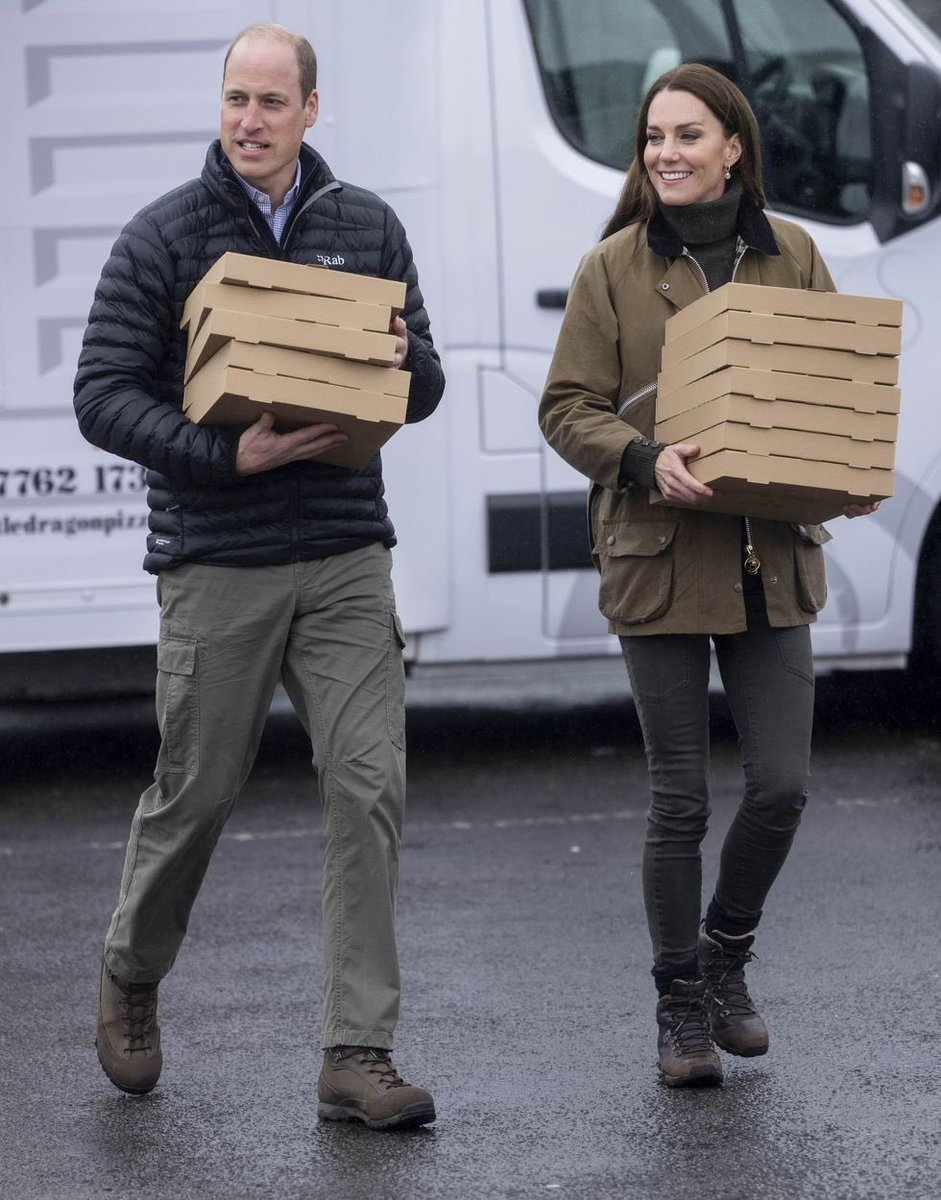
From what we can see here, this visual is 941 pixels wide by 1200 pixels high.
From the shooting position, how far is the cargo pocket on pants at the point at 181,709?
3656mm

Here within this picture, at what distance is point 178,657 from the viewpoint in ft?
12.0

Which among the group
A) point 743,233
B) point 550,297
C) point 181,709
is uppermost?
point 743,233

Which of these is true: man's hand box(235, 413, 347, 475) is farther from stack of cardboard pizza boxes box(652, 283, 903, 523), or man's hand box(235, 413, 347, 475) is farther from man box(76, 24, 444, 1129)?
stack of cardboard pizza boxes box(652, 283, 903, 523)

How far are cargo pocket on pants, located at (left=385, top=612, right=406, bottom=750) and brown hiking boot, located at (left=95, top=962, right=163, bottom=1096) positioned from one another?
2.18ft

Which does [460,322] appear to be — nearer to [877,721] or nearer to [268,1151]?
[877,721]

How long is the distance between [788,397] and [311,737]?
105 centimetres

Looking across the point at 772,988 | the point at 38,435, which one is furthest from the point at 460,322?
the point at 772,988

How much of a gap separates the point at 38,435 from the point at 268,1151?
325cm

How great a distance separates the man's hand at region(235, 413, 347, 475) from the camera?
138 inches

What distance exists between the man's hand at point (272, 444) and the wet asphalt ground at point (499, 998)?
3.82 ft

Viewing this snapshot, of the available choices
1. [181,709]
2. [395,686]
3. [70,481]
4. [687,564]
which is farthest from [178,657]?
[70,481]

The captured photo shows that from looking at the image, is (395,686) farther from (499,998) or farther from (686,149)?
(686,149)

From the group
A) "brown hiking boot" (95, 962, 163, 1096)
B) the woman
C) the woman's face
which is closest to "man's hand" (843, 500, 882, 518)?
the woman

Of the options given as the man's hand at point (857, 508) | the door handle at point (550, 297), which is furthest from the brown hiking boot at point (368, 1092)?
the door handle at point (550, 297)
